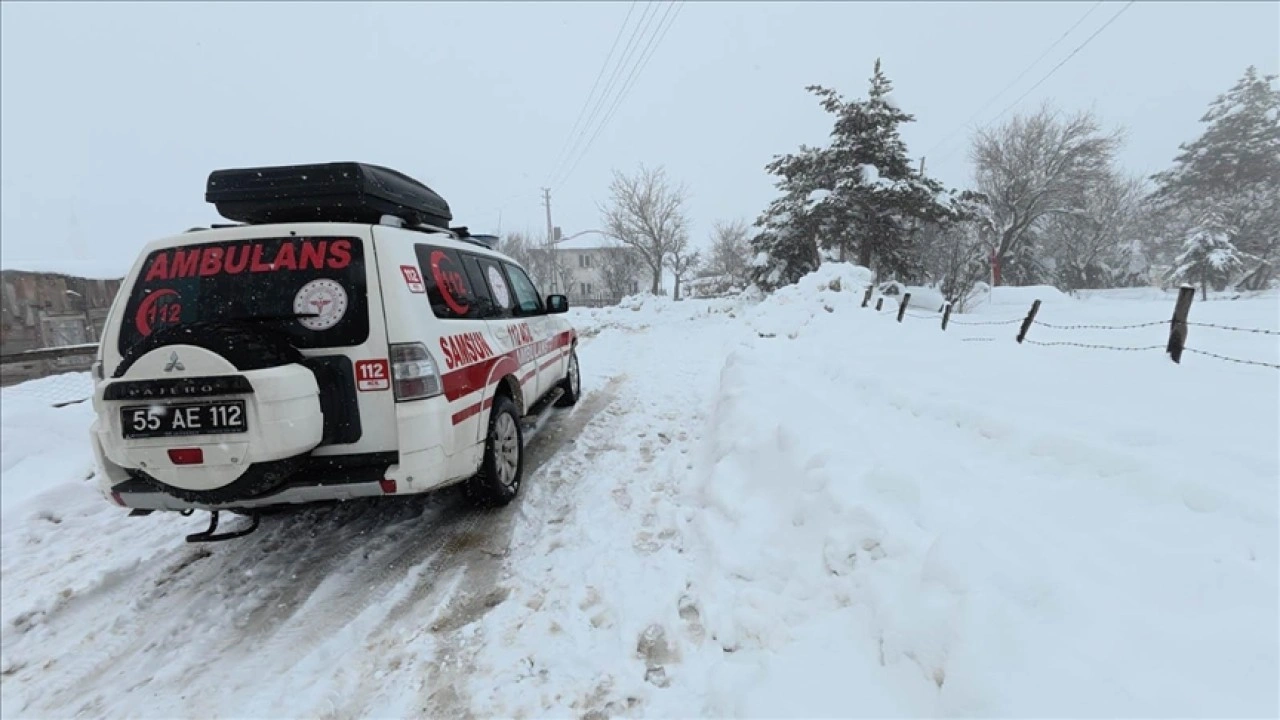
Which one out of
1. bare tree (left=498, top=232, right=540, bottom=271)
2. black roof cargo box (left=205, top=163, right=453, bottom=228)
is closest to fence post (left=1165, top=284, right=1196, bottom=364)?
black roof cargo box (left=205, top=163, right=453, bottom=228)

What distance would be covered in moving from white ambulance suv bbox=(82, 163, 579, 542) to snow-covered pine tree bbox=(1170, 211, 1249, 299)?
16.6m

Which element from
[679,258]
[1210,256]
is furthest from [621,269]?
[1210,256]

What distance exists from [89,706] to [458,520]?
189 cm

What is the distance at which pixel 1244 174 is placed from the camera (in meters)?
9.30

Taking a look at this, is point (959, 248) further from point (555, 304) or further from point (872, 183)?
point (555, 304)

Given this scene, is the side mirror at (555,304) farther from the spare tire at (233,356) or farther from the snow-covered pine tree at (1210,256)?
the snow-covered pine tree at (1210,256)

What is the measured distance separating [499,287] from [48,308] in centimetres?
1606

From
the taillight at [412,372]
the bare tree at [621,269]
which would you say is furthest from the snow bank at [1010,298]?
the bare tree at [621,269]

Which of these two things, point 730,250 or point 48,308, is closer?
point 48,308

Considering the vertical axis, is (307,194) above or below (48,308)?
above

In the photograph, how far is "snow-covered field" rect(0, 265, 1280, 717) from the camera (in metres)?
1.83

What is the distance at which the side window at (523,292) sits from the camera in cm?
511

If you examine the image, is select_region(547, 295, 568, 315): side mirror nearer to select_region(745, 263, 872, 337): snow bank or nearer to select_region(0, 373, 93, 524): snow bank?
select_region(0, 373, 93, 524): snow bank

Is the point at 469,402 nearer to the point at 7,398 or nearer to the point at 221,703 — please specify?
the point at 221,703
